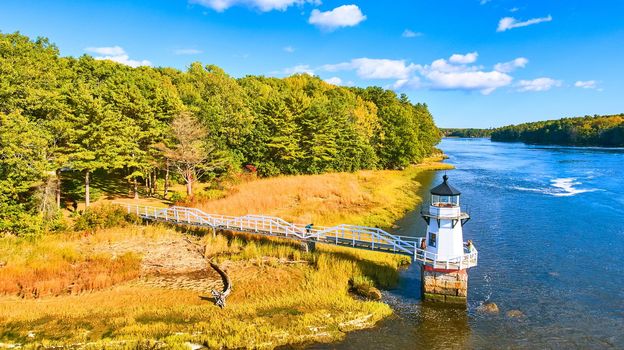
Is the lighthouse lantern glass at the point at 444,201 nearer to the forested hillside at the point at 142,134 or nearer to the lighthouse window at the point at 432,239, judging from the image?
the lighthouse window at the point at 432,239

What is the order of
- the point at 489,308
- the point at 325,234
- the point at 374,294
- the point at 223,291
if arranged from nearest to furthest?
the point at 489,308, the point at 223,291, the point at 374,294, the point at 325,234

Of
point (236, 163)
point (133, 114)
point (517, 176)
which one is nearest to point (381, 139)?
point (517, 176)

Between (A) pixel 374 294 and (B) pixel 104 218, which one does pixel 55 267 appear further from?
(A) pixel 374 294

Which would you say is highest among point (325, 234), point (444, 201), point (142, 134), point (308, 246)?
point (142, 134)

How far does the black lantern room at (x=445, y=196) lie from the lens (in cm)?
1931

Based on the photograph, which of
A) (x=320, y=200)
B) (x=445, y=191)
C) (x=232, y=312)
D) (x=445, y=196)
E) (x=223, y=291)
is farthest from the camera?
(x=320, y=200)

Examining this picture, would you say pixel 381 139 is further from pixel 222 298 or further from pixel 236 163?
pixel 222 298

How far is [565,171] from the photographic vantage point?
2827 inches

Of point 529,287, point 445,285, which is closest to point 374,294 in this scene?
point 445,285

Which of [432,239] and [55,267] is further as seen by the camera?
[55,267]

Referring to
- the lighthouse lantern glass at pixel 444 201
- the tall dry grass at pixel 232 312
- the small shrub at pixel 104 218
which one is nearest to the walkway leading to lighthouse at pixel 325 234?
the small shrub at pixel 104 218

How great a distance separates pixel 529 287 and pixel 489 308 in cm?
404

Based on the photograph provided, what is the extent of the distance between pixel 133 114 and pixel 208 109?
11570mm

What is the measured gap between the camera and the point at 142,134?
3759 centimetres
